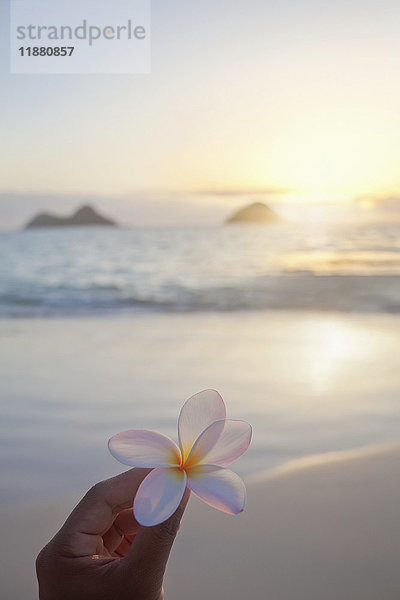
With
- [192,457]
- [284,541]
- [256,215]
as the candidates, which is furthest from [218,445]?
[256,215]

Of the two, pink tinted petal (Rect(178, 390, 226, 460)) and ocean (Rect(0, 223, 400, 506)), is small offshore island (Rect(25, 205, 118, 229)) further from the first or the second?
pink tinted petal (Rect(178, 390, 226, 460))

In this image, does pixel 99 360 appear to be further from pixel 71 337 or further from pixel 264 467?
pixel 264 467

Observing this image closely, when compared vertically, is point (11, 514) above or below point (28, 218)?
above

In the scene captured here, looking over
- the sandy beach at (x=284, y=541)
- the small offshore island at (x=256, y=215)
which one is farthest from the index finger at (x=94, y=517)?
the small offshore island at (x=256, y=215)

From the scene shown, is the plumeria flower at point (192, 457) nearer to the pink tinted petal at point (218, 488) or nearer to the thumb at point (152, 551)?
the pink tinted petal at point (218, 488)

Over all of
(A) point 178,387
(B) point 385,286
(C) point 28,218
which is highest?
(A) point 178,387

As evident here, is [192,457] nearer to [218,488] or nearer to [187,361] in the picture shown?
[218,488]

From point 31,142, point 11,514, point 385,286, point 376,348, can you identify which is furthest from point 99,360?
point 31,142
